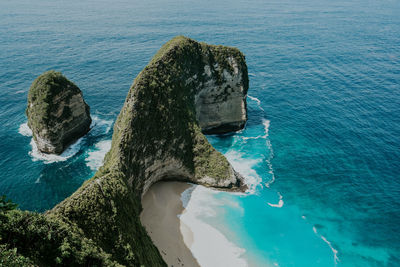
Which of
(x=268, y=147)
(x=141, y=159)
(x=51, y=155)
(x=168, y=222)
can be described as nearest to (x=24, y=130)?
(x=51, y=155)

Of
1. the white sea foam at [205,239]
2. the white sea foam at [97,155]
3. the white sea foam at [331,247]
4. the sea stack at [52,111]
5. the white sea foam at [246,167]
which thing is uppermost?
the sea stack at [52,111]

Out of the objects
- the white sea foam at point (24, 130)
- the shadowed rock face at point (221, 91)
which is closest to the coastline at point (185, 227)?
the shadowed rock face at point (221, 91)

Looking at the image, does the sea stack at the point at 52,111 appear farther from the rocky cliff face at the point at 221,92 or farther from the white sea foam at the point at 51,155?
the rocky cliff face at the point at 221,92

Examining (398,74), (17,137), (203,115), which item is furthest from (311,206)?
(398,74)

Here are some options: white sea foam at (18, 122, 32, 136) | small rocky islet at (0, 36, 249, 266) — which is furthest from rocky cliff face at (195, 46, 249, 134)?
white sea foam at (18, 122, 32, 136)

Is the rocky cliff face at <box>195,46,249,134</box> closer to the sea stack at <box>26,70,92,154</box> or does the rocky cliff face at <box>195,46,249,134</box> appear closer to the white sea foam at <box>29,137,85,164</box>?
the sea stack at <box>26,70,92,154</box>
